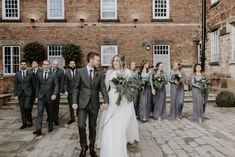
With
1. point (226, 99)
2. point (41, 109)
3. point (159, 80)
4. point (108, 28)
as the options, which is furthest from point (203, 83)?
point (108, 28)

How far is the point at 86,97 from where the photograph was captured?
25.5 feet

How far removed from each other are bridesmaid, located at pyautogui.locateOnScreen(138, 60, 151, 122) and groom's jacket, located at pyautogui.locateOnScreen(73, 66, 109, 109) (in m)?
5.16

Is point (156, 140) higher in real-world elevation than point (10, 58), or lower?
lower

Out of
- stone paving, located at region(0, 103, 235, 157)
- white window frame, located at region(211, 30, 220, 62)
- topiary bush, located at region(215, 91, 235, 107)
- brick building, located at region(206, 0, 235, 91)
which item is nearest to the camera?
stone paving, located at region(0, 103, 235, 157)

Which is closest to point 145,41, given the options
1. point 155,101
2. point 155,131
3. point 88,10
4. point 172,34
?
point 172,34

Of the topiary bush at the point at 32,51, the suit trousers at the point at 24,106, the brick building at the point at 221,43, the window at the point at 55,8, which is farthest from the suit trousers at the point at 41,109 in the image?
the window at the point at 55,8

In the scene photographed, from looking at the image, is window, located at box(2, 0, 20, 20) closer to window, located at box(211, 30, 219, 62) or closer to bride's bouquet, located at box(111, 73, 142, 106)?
window, located at box(211, 30, 219, 62)

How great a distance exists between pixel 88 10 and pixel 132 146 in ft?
60.1

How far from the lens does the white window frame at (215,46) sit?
21.9 m

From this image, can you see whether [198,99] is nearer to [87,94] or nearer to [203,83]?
[203,83]

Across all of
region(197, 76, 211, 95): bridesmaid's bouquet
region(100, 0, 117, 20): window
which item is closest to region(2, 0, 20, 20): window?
region(100, 0, 117, 20): window

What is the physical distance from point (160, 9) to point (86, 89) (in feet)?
63.8

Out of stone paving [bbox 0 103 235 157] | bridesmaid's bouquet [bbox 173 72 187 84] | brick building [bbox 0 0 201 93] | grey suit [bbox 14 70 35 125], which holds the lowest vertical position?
stone paving [bbox 0 103 235 157]

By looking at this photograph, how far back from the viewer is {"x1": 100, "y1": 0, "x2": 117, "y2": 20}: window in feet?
85.5
